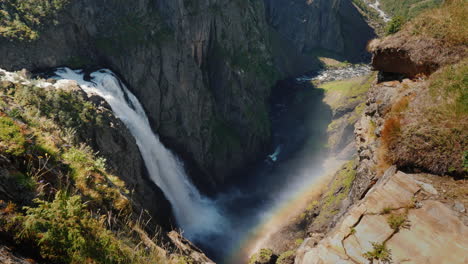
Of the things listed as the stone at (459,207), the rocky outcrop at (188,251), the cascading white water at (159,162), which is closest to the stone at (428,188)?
the stone at (459,207)

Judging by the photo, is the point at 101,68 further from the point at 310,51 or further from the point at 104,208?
the point at 310,51

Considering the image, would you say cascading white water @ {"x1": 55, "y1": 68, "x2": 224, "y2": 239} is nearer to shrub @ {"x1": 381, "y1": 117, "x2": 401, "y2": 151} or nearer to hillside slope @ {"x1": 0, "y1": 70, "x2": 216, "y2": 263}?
hillside slope @ {"x1": 0, "y1": 70, "x2": 216, "y2": 263}

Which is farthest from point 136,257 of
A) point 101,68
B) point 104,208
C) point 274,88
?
point 274,88

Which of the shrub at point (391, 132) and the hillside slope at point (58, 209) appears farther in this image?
the shrub at point (391, 132)

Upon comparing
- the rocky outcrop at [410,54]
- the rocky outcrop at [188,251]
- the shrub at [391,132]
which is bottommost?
the rocky outcrop at [188,251]

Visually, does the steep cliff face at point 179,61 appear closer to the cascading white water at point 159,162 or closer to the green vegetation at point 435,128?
the cascading white water at point 159,162

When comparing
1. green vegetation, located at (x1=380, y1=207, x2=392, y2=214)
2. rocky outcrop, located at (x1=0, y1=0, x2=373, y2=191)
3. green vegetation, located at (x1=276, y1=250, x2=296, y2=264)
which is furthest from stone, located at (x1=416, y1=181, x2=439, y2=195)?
rocky outcrop, located at (x1=0, y1=0, x2=373, y2=191)

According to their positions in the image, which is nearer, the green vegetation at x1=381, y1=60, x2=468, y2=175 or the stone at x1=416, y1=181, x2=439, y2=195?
the stone at x1=416, y1=181, x2=439, y2=195
